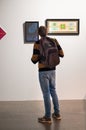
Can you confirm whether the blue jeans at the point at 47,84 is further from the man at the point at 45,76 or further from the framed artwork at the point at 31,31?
the framed artwork at the point at 31,31

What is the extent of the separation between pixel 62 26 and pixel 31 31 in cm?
53

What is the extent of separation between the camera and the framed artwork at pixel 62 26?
18.7ft

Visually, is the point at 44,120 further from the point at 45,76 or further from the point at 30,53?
the point at 30,53

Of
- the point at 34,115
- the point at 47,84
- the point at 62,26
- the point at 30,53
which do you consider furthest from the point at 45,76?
the point at 62,26

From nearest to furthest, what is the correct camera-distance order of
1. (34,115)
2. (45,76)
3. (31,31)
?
(45,76)
(34,115)
(31,31)

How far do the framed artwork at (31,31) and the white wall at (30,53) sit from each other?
2.9 inches

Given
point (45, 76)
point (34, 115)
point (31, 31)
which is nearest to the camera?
point (45, 76)

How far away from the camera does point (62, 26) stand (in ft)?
18.8

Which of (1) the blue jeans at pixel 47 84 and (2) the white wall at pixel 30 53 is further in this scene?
(2) the white wall at pixel 30 53

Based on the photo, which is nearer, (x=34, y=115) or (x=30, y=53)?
(x=34, y=115)

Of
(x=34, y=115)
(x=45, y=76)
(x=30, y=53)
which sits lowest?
(x=34, y=115)

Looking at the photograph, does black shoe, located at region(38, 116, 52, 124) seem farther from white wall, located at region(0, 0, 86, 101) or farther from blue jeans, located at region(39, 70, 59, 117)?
white wall, located at region(0, 0, 86, 101)

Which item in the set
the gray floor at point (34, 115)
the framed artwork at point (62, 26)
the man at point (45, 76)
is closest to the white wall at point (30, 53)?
the framed artwork at point (62, 26)

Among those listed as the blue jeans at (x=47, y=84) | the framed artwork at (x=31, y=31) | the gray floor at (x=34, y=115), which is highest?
the framed artwork at (x=31, y=31)
